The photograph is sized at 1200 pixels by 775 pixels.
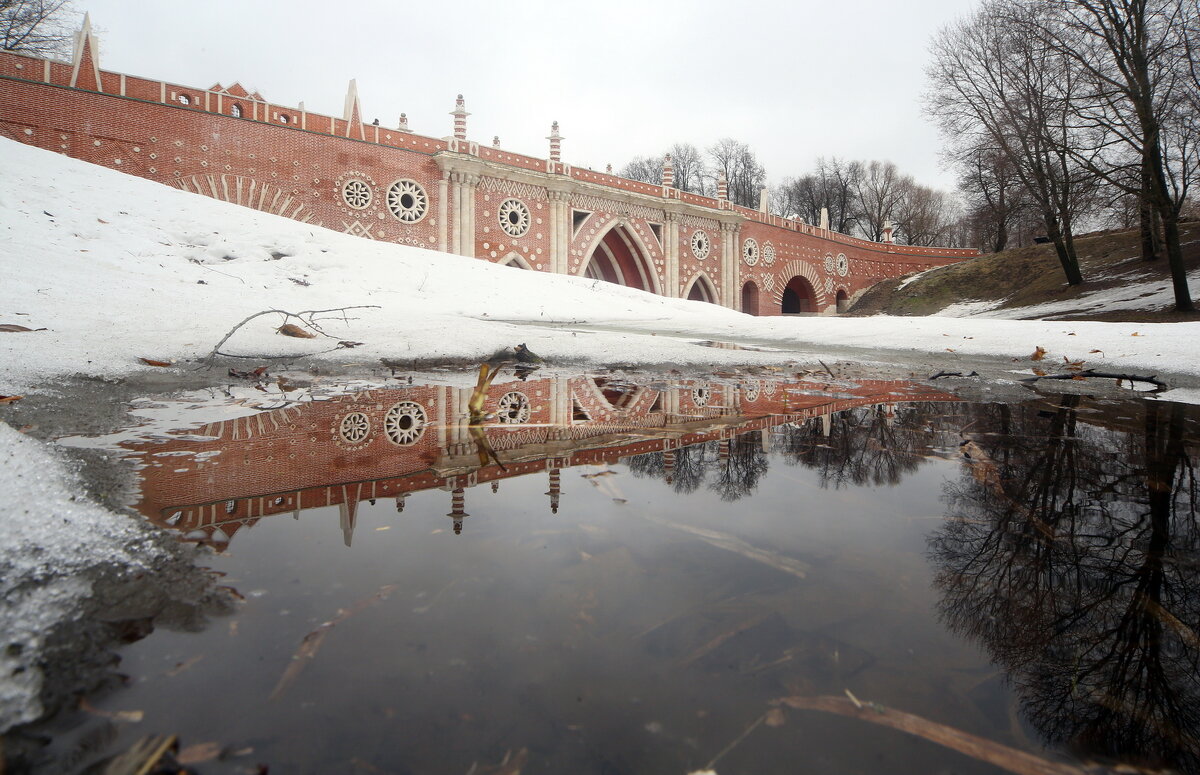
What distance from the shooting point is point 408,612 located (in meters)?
1.00

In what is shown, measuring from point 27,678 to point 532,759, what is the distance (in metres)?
0.64

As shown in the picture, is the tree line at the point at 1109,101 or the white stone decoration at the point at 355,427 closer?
the white stone decoration at the point at 355,427

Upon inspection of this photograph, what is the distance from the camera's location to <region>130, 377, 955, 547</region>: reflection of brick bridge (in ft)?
5.09

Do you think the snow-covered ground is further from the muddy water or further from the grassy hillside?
the grassy hillside

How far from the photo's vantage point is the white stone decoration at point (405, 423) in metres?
2.29

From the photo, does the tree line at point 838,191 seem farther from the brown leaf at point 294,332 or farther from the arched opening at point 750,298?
the brown leaf at point 294,332

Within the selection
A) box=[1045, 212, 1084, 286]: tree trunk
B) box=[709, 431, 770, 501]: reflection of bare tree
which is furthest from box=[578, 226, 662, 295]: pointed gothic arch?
box=[709, 431, 770, 501]: reflection of bare tree

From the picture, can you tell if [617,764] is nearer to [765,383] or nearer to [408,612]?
[408,612]

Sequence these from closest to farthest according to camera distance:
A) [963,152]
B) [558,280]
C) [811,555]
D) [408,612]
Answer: [408,612] < [811,555] < [558,280] < [963,152]

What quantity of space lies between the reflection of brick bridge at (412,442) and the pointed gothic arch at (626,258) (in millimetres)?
20563

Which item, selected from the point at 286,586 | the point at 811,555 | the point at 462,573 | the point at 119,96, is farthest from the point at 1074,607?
the point at 119,96

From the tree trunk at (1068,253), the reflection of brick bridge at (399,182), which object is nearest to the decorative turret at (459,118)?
the reflection of brick bridge at (399,182)

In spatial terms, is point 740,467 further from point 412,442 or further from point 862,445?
point 412,442

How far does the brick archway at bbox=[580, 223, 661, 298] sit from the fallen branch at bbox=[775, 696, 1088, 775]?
76.7ft
